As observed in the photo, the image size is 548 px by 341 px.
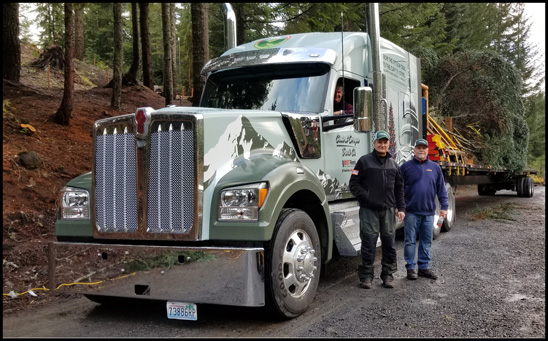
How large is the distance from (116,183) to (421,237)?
3.96 meters

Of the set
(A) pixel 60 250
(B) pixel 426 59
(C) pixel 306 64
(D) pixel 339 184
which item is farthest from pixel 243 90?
(B) pixel 426 59

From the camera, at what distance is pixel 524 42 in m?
36.6

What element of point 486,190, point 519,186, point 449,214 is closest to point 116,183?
point 449,214

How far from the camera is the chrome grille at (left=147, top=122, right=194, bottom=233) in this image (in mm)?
4145

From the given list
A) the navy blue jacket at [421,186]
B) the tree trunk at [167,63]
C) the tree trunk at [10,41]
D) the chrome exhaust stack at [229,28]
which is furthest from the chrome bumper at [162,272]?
the tree trunk at [10,41]

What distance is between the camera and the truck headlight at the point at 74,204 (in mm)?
4602

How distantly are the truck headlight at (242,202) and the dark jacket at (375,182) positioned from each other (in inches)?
69.3

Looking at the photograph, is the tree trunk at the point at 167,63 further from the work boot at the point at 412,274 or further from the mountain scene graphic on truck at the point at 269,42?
the work boot at the point at 412,274

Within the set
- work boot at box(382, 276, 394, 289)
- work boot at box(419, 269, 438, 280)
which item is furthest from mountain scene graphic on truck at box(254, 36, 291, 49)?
work boot at box(419, 269, 438, 280)

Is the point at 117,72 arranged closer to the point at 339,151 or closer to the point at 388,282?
the point at 339,151

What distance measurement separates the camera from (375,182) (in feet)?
18.2

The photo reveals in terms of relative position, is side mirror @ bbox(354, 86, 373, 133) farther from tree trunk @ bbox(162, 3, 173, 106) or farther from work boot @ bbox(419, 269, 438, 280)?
tree trunk @ bbox(162, 3, 173, 106)

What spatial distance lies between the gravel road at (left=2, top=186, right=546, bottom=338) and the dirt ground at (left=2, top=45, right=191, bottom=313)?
91cm

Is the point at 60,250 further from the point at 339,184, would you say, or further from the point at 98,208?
the point at 339,184
